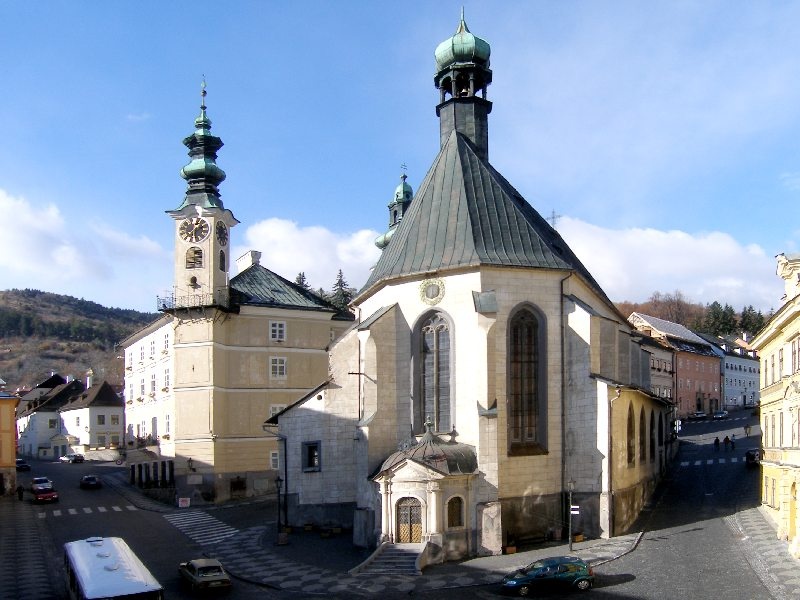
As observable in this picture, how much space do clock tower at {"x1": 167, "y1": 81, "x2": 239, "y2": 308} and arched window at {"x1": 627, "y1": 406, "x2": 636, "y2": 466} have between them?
2471 centimetres

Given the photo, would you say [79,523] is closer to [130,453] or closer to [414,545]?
[130,453]

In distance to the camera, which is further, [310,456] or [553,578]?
[310,456]

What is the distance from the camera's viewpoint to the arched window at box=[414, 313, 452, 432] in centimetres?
3338

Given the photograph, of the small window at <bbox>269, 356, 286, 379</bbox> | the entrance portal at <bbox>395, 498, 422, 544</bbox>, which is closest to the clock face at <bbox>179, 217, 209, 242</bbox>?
the small window at <bbox>269, 356, 286, 379</bbox>

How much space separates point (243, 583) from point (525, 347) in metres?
14.4

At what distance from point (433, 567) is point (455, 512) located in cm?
234

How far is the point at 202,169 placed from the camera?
1960 inches

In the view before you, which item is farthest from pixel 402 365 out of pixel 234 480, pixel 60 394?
pixel 60 394

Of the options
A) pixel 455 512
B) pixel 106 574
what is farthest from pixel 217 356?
pixel 106 574

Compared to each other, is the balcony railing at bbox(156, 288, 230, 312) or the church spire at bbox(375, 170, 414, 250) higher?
the church spire at bbox(375, 170, 414, 250)

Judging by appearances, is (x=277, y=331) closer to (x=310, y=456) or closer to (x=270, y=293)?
(x=270, y=293)

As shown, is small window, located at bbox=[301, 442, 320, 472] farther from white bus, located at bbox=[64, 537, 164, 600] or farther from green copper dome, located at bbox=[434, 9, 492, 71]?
green copper dome, located at bbox=[434, 9, 492, 71]

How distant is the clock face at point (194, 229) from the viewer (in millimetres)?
49566

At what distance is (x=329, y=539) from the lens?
35.8 m
